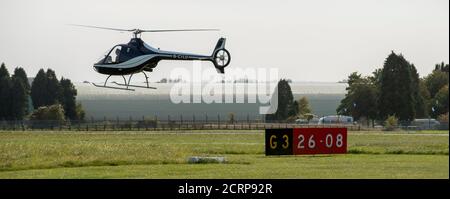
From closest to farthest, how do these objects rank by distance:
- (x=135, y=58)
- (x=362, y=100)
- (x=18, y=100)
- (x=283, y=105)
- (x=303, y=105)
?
(x=135, y=58) < (x=18, y=100) < (x=283, y=105) < (x=362, y=100) < (x=303, y=105)

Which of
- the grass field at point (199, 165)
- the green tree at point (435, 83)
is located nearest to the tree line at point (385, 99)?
the green tree at point (435, 83)

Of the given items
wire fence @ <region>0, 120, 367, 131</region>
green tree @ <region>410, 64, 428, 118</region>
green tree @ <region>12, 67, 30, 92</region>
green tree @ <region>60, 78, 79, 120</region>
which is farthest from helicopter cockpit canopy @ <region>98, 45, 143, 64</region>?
green tree @ <region>410, 64, 428, 118</region>

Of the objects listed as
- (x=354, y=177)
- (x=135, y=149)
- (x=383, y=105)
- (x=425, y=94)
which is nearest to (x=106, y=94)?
(x=383, y=105)

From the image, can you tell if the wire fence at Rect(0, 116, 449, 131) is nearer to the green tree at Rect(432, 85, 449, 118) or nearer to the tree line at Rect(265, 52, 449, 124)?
the tree line at Rect(265, 52, 449, 124)

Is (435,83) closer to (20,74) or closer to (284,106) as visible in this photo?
(284,106)

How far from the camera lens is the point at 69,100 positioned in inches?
3807

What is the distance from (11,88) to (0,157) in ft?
187

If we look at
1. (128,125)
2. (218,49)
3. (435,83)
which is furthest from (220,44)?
(435,83)

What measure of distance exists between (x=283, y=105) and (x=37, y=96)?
25.7m

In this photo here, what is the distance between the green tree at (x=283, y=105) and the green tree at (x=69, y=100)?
2109 cm

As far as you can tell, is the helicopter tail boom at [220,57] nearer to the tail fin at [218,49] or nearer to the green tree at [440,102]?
the tail fin at [218,49]
